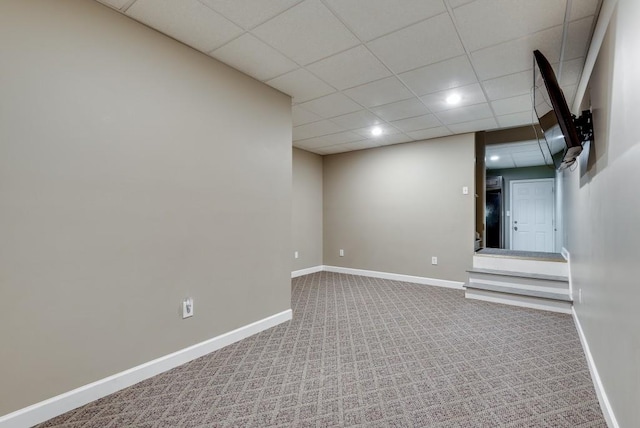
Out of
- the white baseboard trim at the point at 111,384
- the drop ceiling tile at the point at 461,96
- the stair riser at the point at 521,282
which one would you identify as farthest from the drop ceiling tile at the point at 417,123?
the white baseboard trim at the point at 111,384

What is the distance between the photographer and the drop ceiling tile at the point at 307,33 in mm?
1929

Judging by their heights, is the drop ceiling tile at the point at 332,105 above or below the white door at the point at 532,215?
above

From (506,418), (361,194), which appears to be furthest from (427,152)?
(506,418)

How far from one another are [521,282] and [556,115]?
2.85 metres

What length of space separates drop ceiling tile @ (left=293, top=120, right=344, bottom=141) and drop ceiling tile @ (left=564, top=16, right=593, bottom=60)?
251 cm

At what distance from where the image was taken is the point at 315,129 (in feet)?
14.3

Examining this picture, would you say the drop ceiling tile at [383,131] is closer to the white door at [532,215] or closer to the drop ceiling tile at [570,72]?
the drop ceiling tile at [570,72]

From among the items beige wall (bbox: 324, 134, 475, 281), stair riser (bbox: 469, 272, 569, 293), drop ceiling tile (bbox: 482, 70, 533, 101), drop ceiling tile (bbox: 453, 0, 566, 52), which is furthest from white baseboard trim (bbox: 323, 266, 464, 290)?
drop ceiling tile (bbox: 453, 0, 566, 52)

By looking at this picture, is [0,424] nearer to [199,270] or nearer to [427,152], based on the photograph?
[199,270]

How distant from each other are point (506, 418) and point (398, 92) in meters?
2.81

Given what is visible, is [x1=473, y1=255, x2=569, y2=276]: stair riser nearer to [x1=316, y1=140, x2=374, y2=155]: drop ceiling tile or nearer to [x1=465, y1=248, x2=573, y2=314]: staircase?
[x1=465, y1=248, x2=573, y2=314]: staircase

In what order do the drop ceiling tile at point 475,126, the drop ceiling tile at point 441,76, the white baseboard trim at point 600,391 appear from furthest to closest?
the drop ceiling tile at point 475,126
the drop ceiling tile at point 441,76
the white baseboard trim at point 600,391

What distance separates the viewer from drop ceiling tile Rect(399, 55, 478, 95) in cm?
254

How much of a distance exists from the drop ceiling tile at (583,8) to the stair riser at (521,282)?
308cm
